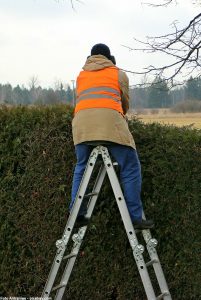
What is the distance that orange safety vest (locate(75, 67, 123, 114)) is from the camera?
415 cm

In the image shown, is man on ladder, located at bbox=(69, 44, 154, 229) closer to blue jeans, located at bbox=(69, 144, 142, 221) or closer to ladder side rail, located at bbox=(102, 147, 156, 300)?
blue jeans, located at bbox=(69, 144, 142, 221)

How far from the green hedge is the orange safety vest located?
27.6 inches

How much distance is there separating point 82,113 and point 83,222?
0.99 metres

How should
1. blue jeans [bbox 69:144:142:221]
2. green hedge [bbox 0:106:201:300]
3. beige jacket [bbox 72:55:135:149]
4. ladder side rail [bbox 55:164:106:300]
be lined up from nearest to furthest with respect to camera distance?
beige jacket [bbox 72:55:135:149] → blue jeans [bbox 69:144:142:221] → ladder side rail [bbox 55:164:106:300] → green hedge [bbox 0:106:201:300]

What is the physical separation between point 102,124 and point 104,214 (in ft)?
3.74

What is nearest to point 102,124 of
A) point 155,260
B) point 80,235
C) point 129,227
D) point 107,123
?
point 107,123

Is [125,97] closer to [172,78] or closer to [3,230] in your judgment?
[172,78]

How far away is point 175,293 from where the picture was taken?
16.1 feet

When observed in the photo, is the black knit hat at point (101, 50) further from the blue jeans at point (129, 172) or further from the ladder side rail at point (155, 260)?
the ladder side rail at point (155, 260)

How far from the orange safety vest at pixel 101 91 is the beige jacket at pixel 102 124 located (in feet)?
0.13

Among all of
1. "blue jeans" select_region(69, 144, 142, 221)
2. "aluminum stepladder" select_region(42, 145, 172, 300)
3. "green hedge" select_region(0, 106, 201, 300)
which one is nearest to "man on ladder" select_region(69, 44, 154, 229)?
"blue jeans" select_region(69, 144, 142, 221)

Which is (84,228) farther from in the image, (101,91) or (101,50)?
(101,50)

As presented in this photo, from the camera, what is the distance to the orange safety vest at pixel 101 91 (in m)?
4.15

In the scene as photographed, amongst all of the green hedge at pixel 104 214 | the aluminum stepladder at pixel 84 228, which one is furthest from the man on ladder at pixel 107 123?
the green hedge at pixel 104 214
